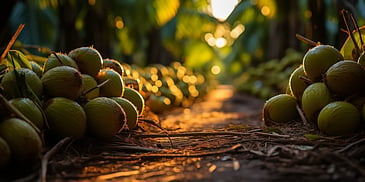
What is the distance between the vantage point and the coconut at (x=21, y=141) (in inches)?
65.8

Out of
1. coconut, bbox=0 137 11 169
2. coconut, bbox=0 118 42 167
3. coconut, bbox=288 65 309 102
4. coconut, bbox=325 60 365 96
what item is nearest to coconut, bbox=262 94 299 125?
coconut, bbox=288 65 309 102

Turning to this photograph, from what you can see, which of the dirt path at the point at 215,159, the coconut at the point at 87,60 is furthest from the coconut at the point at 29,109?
the coconut at the point at 87,60

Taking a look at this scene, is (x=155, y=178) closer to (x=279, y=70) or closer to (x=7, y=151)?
(x=7, y=151)

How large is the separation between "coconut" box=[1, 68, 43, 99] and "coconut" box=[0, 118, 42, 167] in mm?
266

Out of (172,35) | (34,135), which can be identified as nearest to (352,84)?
(34,135)

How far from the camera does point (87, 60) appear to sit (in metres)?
2.55

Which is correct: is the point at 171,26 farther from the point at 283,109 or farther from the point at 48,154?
the point at 48,154

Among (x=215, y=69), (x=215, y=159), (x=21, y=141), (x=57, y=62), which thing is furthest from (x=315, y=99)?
(x=215, y=69)

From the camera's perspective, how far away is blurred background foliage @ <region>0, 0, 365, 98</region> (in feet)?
25.6

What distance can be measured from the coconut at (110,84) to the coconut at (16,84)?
530 mm

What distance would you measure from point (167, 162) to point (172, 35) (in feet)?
51.4

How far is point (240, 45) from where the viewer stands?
24953mm

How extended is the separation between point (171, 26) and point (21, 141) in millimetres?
16015

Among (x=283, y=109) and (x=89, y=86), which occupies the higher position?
(x=89, y=86)
